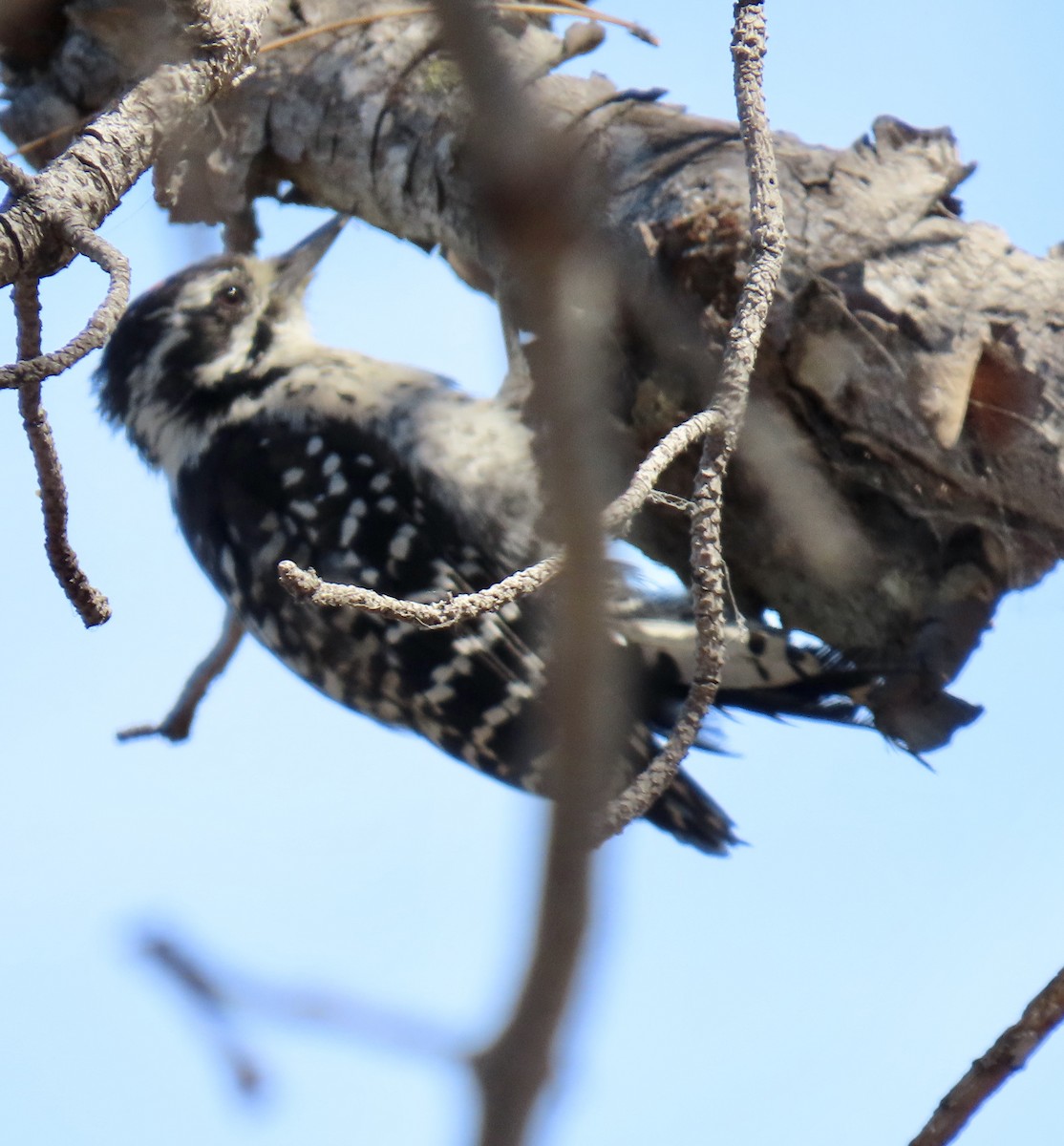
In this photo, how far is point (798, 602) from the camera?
2.99m

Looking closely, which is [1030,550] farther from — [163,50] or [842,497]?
[163,50]

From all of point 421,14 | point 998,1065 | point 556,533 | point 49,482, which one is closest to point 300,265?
point 421,14

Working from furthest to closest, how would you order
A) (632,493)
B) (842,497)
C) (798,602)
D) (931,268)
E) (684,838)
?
(684,838) < (798,602) < (842,497) < (931,268) < (632,493)

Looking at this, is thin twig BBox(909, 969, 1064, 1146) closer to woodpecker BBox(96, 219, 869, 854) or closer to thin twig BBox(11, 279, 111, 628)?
thin twig BBox(11, 279, 111, 628)

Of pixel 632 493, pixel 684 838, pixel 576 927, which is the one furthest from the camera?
pixel 684 838

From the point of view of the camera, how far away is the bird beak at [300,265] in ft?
13.2

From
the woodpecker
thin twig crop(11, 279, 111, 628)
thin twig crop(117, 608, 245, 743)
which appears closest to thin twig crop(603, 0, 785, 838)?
thin twig crop(11, 279, 111, 628)

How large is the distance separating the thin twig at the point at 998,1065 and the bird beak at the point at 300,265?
123 inches

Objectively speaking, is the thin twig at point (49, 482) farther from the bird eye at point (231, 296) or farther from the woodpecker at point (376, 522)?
the bird eye at point (231, 296)

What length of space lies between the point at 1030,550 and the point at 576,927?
2067 millimetres

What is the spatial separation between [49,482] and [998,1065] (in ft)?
3.81

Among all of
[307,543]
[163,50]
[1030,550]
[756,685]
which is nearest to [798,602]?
[756,685]

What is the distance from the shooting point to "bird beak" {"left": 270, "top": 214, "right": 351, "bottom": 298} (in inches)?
159

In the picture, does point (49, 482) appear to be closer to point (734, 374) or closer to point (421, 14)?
point (734, 374)
